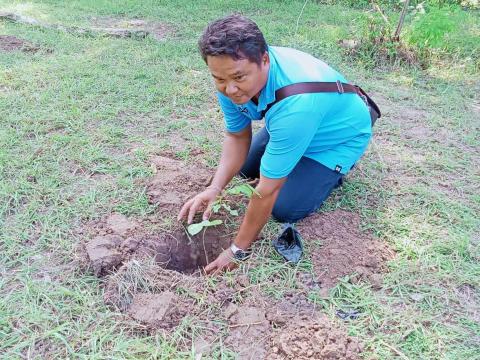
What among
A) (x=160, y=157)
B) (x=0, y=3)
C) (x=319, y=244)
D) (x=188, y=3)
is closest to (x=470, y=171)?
(x=319, y=244)

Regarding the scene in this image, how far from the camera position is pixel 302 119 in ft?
5.87

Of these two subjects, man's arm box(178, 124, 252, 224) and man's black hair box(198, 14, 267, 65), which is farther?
man's arm box(178, 124, 252, 224)

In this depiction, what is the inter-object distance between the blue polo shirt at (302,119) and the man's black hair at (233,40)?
0.19 metres

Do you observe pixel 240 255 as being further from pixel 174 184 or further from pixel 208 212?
pixel 174 184

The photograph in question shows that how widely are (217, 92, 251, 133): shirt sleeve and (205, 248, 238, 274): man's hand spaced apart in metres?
0.64

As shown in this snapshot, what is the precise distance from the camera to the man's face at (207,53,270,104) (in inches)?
63.7

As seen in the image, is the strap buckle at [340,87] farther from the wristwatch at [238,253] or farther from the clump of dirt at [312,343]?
the clump of dirt at [312,343]

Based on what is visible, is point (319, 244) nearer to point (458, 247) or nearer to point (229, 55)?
point (458, 247)

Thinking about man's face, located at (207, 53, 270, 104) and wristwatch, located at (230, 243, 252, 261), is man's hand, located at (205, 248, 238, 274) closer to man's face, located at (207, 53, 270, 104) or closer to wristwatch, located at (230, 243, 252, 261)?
wristwatch, located at (230, 243, 252, 261)

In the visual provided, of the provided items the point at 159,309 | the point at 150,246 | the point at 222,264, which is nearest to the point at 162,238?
the point at 150,246

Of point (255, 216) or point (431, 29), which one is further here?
point (431, 29)

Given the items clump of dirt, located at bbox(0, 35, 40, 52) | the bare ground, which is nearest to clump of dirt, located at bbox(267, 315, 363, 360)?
the bare ground

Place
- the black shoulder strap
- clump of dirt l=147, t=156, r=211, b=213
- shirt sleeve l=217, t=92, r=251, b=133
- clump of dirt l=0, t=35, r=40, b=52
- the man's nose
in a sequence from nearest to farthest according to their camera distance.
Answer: the man's nose < the black shoulder strap < shirt sleeve l=217, t=92, r=251, b=133 < clump of dirt l=147, t=156, r=211, b=213 < clump of dirt l=0, t=35, r=40, b=52

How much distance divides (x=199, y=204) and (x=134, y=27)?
361 cm
